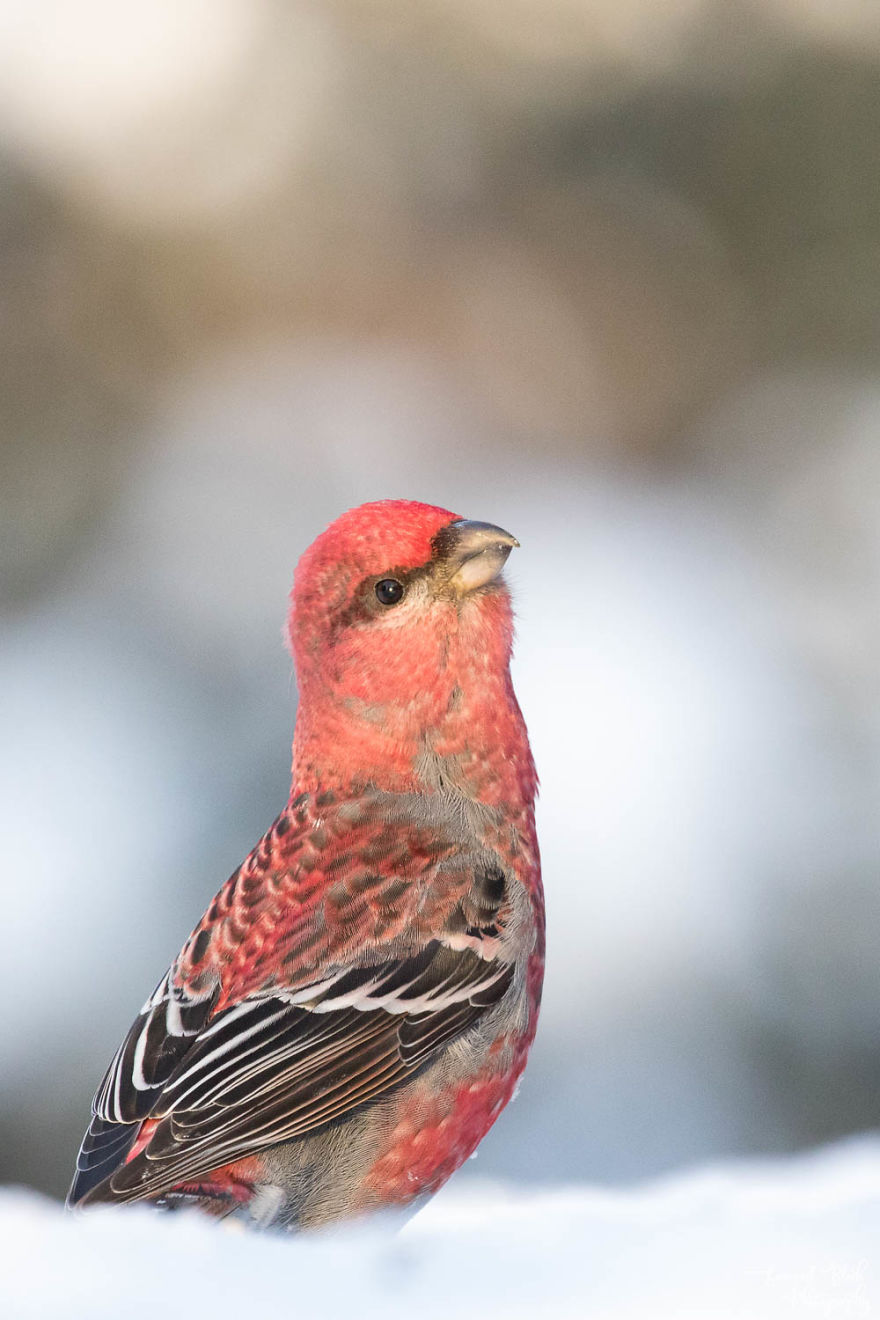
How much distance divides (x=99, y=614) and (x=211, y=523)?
691 millimetres

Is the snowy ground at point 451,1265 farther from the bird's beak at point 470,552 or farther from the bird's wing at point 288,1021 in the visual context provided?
the bird's beak at point 470,552

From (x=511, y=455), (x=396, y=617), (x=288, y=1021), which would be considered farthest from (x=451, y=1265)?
(x=511, y=455)

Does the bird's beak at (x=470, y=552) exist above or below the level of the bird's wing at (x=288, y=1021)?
above

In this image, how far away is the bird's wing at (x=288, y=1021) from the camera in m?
1.65

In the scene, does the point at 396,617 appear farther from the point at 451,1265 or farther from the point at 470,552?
the point at 451,1265

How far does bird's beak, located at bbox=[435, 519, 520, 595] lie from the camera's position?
1875 millimetres

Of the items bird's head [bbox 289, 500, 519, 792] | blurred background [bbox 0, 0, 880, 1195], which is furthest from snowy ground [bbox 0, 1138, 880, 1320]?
blurred background [bbox 0, 0, 880, 1195]

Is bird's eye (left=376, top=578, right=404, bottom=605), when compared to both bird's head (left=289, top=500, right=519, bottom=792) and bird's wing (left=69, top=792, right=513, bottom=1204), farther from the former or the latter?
bird's wing (left=69, top=792, right=513, bottom=1204)

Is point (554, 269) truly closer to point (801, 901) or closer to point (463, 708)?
point (801, 901)

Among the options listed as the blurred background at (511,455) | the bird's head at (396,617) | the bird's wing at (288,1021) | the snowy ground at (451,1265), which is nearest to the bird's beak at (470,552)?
the bird's head at (396,617)

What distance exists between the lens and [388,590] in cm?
191

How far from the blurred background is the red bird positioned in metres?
1.81

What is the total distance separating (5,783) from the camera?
435 centimetres

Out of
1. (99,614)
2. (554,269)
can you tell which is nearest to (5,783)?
(99,614)
